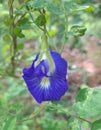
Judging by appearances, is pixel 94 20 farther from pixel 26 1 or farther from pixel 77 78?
pixel 26 1

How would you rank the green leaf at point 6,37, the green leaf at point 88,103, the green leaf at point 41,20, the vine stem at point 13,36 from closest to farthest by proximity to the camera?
the green leaf at point 88,103 → the green leaf at point 41,20 → the vine stem at point 13,36 → the green leaf at point 6,37

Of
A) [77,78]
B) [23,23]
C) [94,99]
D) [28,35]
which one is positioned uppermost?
[23,23]

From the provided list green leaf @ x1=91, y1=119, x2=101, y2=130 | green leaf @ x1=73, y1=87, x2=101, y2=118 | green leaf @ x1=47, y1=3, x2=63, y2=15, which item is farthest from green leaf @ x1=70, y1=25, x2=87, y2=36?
green leaf @ x1=91, y1=119, x2=101, y2=130

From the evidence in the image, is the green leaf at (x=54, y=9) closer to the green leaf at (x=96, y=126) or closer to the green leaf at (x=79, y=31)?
the green leaf at (x=79, y=31)

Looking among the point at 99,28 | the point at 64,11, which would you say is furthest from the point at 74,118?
the point at 99,28

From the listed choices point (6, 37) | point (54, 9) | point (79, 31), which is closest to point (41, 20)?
point (54, 9)

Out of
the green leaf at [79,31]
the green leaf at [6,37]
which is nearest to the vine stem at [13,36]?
the green leaf at [6,37]

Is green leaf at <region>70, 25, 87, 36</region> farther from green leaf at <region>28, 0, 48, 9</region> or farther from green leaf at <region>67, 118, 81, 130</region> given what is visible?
green leaf at <region>67, 118, 81, 130</region>
